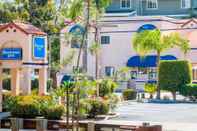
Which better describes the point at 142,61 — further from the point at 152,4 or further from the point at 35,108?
the point at 35,108

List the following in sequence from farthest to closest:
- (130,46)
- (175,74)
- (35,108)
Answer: (130,46), (175,74), (35,108)

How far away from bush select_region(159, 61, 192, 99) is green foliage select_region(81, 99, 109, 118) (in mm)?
13716

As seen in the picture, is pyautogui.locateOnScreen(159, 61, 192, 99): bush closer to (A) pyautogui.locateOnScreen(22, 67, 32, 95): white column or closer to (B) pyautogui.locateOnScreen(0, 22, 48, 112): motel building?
(B) pyautogui.locateOnScreen(0, 22, 48, 112): motel building

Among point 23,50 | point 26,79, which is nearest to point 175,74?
point 26,79

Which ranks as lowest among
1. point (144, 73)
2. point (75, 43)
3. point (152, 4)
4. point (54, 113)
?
point (54, 113)

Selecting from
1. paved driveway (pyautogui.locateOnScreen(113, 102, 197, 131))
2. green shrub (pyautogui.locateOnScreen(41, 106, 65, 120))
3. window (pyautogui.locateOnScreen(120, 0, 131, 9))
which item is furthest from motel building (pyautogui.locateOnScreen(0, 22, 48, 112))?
window (pyautogui.locateOnScreen(120, 0, 131, 9))

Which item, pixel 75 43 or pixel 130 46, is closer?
pixel 75 43

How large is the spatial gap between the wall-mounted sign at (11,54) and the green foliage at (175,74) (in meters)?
16.9

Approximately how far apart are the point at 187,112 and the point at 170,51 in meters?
24.7

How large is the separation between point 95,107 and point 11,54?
4.57m

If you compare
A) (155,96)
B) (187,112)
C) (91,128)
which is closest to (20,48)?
(91,128)

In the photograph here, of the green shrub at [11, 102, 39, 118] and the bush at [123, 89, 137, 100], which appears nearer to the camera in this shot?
the green shrub at [11, 102, 39, 118]

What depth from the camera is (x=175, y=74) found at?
41.3 m

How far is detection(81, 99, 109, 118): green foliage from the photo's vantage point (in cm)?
2723
